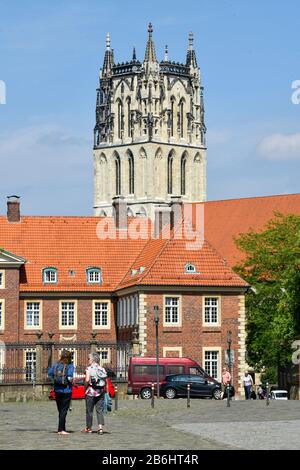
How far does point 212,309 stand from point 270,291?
38.8ft

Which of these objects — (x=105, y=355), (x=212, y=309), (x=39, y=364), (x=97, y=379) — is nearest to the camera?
(x=97, y=379)

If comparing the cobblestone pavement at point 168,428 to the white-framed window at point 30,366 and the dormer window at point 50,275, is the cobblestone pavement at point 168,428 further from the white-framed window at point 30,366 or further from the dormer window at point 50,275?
the dormer window at point 50,275

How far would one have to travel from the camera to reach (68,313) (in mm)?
76812

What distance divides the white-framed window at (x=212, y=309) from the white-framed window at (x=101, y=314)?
7258 mm

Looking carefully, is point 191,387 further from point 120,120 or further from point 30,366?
point 120,120

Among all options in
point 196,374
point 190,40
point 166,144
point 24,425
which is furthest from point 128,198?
point 24,425

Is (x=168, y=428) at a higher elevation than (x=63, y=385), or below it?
below

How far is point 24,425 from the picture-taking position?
104 ft

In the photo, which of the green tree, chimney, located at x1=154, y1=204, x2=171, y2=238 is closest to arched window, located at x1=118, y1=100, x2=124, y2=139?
the green tree

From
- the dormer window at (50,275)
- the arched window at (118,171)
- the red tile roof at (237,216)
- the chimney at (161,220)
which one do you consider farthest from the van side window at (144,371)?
the arched window at (118,171)

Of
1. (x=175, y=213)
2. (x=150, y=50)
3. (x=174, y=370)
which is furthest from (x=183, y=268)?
(x=150, y=50)

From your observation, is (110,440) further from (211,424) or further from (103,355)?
(103,355)
